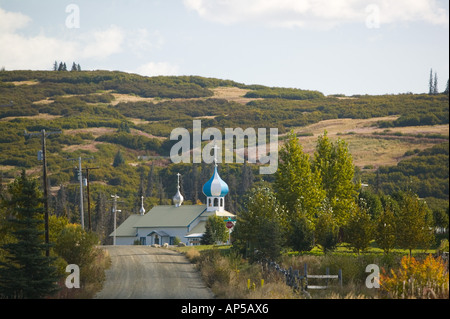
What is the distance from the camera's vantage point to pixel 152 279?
133 feet

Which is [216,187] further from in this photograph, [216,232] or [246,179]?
[246,179]

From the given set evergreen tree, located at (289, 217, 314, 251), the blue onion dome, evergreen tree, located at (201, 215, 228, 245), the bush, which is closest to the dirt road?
the bush

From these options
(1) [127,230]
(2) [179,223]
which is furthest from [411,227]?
(1) [127,230]

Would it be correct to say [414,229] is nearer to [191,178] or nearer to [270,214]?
[270,214]

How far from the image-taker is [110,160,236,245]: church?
9312 cm

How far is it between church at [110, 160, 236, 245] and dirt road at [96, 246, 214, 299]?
34726mm

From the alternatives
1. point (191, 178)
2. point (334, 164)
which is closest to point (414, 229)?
point (334, 164)

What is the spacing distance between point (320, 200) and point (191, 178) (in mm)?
121902

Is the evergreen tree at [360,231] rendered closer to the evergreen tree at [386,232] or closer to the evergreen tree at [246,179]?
the evergreen tree at [386,232]

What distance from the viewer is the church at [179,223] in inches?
3666

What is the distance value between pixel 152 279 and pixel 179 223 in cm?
5401

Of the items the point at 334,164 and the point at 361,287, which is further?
the point at 334,164

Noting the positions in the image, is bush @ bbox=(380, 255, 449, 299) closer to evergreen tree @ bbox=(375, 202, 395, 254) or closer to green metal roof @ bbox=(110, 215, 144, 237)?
evergreen tree @ bbox=(375, 202, 395, 254)

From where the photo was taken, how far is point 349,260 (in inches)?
1633
